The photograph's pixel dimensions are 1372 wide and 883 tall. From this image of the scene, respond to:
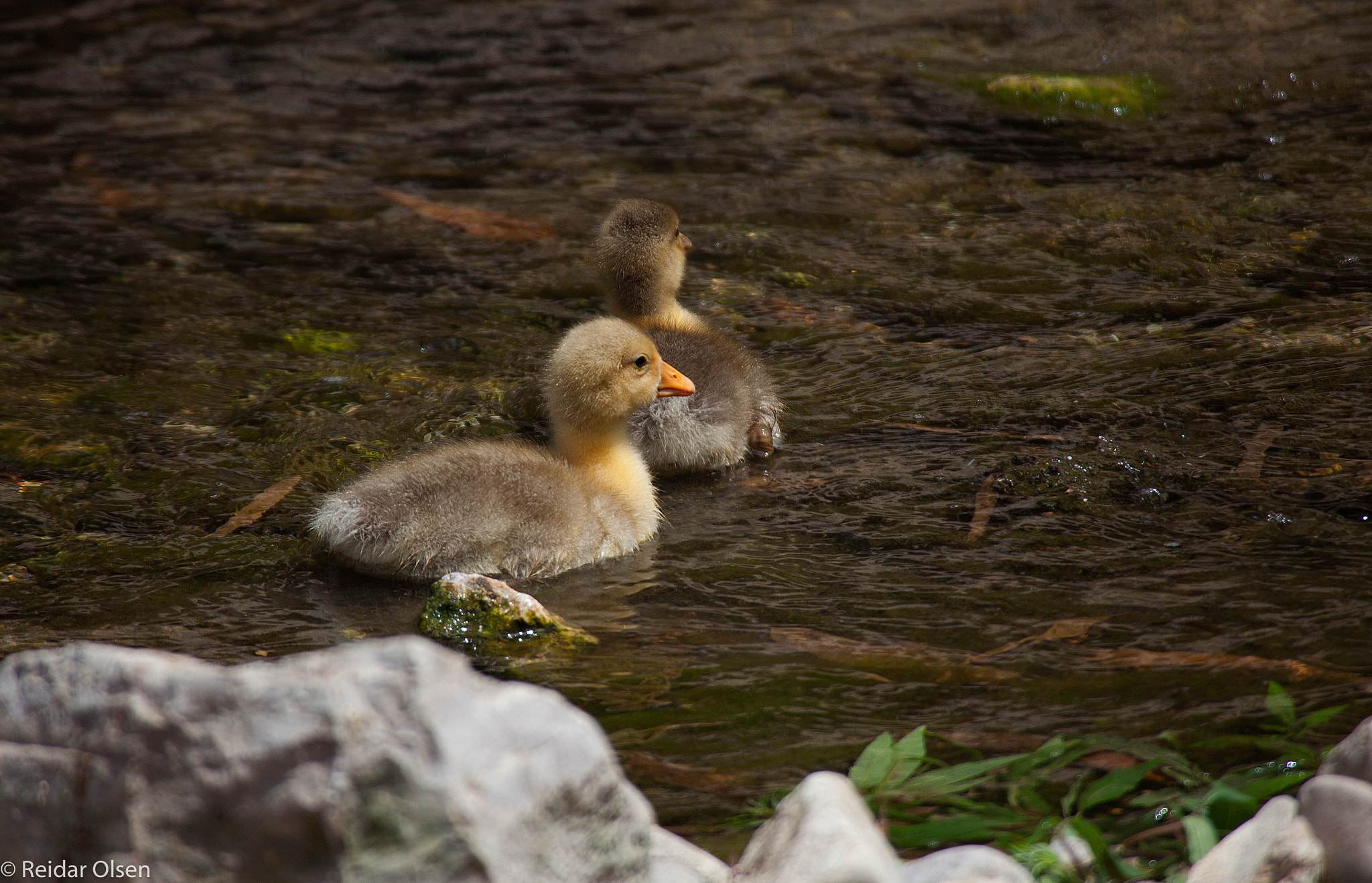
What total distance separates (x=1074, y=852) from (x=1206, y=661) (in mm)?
1021

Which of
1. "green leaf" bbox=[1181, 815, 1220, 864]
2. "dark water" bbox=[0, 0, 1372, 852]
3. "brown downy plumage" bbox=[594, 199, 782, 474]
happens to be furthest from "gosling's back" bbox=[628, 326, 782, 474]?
"green leaf" bbox=[1181, 815, 1220, 864]

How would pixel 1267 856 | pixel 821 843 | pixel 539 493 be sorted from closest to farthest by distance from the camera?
pixel 821 843
pixel 1267 856
pixel 539 493

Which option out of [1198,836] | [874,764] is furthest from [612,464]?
[1198,836]

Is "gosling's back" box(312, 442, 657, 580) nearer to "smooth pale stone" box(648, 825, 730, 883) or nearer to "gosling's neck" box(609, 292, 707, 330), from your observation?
"gosling's neck" box(609, 292, 707, 330)

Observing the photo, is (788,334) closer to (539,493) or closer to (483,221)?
(539,493)

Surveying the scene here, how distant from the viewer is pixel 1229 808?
2.82 m

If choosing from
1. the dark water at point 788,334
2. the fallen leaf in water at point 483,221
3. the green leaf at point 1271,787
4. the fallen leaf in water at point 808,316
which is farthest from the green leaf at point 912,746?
the fallen leaf in water at point 483,221

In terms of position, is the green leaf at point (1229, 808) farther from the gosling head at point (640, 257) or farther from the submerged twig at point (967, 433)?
the gosling head at point (640, 257)

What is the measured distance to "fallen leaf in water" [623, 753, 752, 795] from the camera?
323cm

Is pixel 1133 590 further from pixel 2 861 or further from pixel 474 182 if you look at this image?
pixel 474 182

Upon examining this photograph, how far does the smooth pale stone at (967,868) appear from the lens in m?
2.57

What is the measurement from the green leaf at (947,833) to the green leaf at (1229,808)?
18.0 inches

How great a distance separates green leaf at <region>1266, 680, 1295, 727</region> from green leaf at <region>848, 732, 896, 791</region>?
94 centimetres

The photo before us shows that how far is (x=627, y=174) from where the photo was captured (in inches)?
366
